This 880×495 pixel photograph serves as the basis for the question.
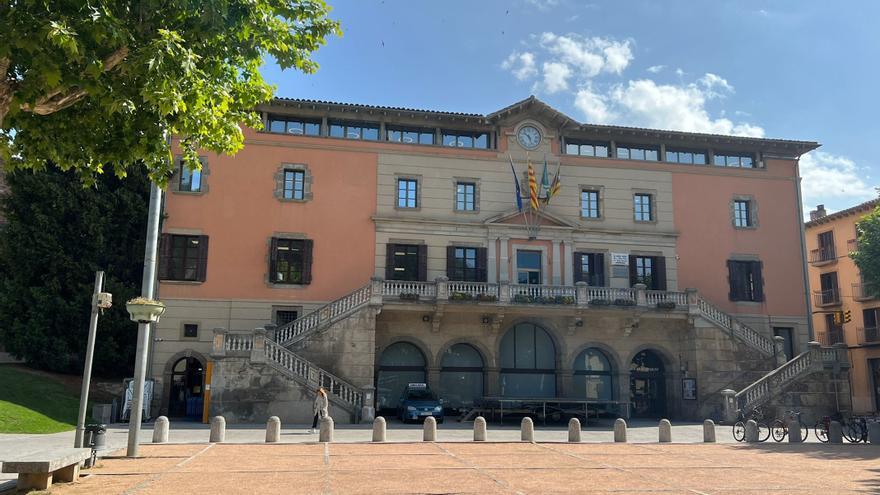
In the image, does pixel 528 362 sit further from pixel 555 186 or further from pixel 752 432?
pixel 752 432

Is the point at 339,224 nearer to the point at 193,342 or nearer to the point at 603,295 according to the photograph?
the point at 193,342

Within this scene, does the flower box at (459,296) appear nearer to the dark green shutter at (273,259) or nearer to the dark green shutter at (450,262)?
the dark green shutter at (450,262)

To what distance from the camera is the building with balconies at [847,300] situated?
143ft

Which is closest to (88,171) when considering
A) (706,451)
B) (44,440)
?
(44,440)

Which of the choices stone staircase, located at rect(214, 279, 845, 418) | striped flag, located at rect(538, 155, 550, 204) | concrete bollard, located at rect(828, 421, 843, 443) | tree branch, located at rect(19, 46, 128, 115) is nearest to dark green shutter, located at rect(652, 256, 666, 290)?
stone staircase, located at rect(214, 279, 845, 418)

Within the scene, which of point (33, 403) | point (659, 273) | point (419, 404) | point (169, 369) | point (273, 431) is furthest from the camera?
point (659, 273)

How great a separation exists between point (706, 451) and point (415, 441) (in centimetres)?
780

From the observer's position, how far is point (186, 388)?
28766mm

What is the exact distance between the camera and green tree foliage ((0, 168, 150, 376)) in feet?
92.3

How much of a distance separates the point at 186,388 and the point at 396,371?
8.71m

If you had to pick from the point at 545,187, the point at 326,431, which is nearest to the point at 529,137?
the point at 545,187

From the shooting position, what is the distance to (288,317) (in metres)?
29.5

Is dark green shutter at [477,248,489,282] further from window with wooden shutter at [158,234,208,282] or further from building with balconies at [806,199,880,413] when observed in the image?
building with balconies at [806,199,880,413]

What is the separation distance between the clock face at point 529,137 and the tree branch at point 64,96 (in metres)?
23.9
